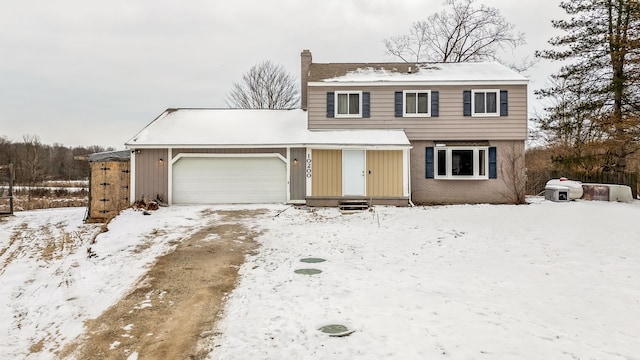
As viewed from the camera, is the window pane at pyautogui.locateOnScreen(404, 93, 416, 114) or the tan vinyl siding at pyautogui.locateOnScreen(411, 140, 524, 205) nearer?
the tan vinyl siding at pyautogui.locateOnScreen(411, 140, 524, 205)

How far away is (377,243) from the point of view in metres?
8.31

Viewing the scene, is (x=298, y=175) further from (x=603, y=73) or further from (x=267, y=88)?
(x=267, y=88)

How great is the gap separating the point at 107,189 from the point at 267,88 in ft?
61.5

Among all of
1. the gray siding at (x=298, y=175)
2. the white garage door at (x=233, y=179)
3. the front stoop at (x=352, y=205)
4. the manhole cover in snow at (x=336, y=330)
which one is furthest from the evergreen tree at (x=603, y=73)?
the manhole cover in snow at (x=336, y=330)

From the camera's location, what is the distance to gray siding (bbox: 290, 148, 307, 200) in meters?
14.4

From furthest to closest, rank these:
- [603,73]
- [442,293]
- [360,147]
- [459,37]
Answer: [459,37]
[603,73]
[360,147]
[442,293]

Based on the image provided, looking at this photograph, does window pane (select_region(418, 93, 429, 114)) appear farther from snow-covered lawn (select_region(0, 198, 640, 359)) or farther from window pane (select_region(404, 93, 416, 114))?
snow-covered lawn (select_region(0, 198, 640, 359))

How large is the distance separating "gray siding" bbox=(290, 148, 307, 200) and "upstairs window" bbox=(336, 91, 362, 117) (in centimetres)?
243

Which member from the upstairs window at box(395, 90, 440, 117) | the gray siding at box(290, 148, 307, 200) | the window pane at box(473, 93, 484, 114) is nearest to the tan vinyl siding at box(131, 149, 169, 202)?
the gray siding at box(290, 148, 307, 200)

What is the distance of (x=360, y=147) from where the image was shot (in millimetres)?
13930

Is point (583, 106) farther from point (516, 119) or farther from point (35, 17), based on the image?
point (35, 17)

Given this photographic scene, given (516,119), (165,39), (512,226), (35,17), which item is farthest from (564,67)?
(35,17)

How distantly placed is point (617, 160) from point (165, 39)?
24.3 metres

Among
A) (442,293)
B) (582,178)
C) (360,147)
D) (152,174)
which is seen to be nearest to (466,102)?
(360,147)
